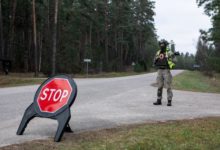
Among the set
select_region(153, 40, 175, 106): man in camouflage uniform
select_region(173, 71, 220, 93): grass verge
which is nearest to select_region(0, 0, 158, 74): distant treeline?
select_region(173, 71, 220, 93): grass verge

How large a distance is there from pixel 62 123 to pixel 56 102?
1.35ft

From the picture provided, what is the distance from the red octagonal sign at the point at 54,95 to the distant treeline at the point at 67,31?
1239 inches

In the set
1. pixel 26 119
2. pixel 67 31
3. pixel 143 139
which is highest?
pixel 67 31

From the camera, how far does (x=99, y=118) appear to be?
8602mm

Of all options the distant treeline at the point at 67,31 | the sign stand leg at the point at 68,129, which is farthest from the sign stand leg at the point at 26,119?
the distant treeline at the point at 67,31

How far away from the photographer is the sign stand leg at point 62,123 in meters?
6.14

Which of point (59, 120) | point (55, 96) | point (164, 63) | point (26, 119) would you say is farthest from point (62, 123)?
point (164, 63)

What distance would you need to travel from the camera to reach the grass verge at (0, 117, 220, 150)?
5.79 meters

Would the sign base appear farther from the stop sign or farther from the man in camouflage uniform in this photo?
the man in camouflage uniform

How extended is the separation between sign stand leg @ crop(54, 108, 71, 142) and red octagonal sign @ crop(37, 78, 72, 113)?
0.46ft

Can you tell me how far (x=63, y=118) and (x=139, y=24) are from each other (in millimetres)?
78200

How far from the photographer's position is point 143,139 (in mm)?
6223

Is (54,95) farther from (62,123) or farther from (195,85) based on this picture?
(195,85)

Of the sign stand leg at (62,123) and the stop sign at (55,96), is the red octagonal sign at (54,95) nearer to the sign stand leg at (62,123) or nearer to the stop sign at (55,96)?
the stop sign at (55,96)
